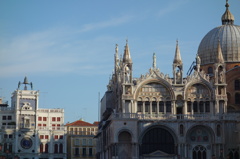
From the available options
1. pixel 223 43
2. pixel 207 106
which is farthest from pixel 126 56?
→ pixel 223 43

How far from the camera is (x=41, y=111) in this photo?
113 m

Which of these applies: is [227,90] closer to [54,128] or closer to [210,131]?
[210,131]

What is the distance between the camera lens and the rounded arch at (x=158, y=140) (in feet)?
273

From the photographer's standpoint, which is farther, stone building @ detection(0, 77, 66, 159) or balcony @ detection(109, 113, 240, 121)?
stone building @ detection(0, 77, 66, 159)

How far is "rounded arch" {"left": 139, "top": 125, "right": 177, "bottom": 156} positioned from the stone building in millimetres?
30947

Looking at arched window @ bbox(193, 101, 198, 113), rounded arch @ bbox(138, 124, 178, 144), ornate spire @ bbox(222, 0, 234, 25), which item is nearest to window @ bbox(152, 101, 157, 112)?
rounded arch @ bbox(138, 124, 178, 144)

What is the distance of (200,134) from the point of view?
8438 cm

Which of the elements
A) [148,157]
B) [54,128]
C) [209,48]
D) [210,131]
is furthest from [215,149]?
[54,128]

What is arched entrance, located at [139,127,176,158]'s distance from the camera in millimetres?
83188

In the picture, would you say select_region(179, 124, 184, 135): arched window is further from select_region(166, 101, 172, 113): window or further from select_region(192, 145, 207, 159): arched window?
select_region(166, 101, 172, 113): window

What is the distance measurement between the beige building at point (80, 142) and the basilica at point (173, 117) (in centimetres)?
2946

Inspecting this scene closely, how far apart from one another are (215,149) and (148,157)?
29.6 ft

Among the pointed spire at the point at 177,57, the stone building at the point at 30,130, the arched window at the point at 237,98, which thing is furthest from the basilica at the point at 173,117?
the stone building at the point at 30,130

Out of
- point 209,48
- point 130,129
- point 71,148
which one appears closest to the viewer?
point 130,129
